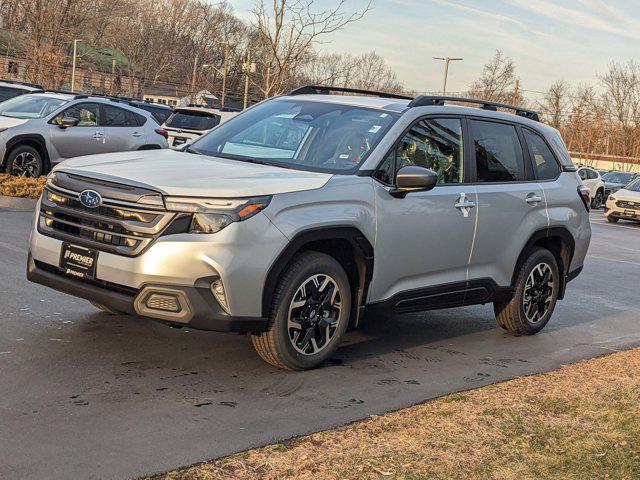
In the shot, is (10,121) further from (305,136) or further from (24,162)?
(305,136)

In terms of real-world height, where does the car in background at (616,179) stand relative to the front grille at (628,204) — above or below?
Answer: above

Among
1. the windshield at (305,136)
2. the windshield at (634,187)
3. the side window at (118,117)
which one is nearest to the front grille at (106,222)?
the windshield at (305,136)

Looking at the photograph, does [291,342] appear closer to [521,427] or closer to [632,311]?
[521,427]

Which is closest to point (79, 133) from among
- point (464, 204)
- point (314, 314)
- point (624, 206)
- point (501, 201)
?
point (501, 201)

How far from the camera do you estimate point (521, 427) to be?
16.4 ft

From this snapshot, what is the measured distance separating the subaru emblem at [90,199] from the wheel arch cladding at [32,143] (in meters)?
11.2

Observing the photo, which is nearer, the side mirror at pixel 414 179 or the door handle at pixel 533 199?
the side mirror at pixel 414 179

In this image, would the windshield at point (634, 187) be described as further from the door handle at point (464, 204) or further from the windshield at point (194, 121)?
the door handle at point (464, 204)

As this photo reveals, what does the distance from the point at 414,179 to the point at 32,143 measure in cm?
1173

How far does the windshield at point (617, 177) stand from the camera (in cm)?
Answer: 4022

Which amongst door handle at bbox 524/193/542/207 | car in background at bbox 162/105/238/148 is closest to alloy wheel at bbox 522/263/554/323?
door handle at bbox 524/193/542/207

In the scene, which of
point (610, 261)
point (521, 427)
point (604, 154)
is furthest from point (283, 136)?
point (604, 154)

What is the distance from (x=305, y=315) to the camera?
19.0 feet

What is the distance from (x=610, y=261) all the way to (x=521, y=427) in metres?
10.6
